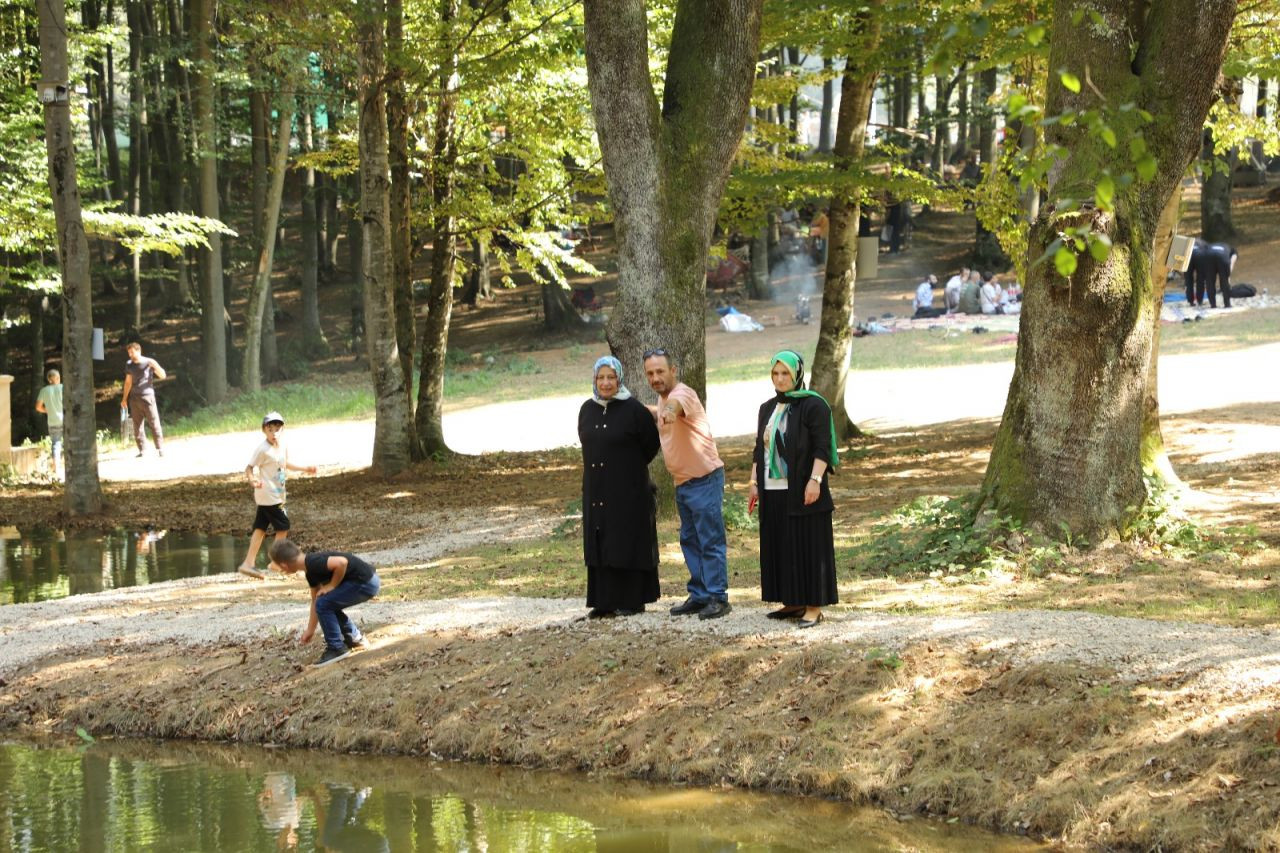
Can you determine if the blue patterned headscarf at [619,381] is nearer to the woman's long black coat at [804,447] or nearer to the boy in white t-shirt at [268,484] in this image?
the woman's long black coat at [804,447]

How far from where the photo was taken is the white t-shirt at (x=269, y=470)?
13.5 m

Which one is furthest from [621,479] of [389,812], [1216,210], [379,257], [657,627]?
[1216,210]

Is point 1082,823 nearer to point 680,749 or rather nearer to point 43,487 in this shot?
point 680,749

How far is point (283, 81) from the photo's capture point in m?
26.1

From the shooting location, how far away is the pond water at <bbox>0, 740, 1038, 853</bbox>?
24.2 feet

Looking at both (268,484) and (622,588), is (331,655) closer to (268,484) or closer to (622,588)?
(622,588)

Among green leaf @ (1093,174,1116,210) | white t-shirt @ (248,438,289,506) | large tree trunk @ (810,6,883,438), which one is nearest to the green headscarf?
green leaf @ (1093,174,1116,210)

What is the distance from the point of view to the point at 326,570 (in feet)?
31.7

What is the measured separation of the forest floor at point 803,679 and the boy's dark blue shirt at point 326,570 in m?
0.57

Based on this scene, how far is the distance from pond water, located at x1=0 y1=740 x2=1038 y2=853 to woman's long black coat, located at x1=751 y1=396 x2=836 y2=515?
1931mm

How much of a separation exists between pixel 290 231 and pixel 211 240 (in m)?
27.6

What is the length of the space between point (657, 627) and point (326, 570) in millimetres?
2262

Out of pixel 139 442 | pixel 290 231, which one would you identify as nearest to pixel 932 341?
pixel 139 442

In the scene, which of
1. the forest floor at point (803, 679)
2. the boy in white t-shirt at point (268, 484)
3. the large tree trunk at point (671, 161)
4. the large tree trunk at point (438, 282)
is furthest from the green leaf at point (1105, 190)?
the large tree trunk at point (438, 282)
